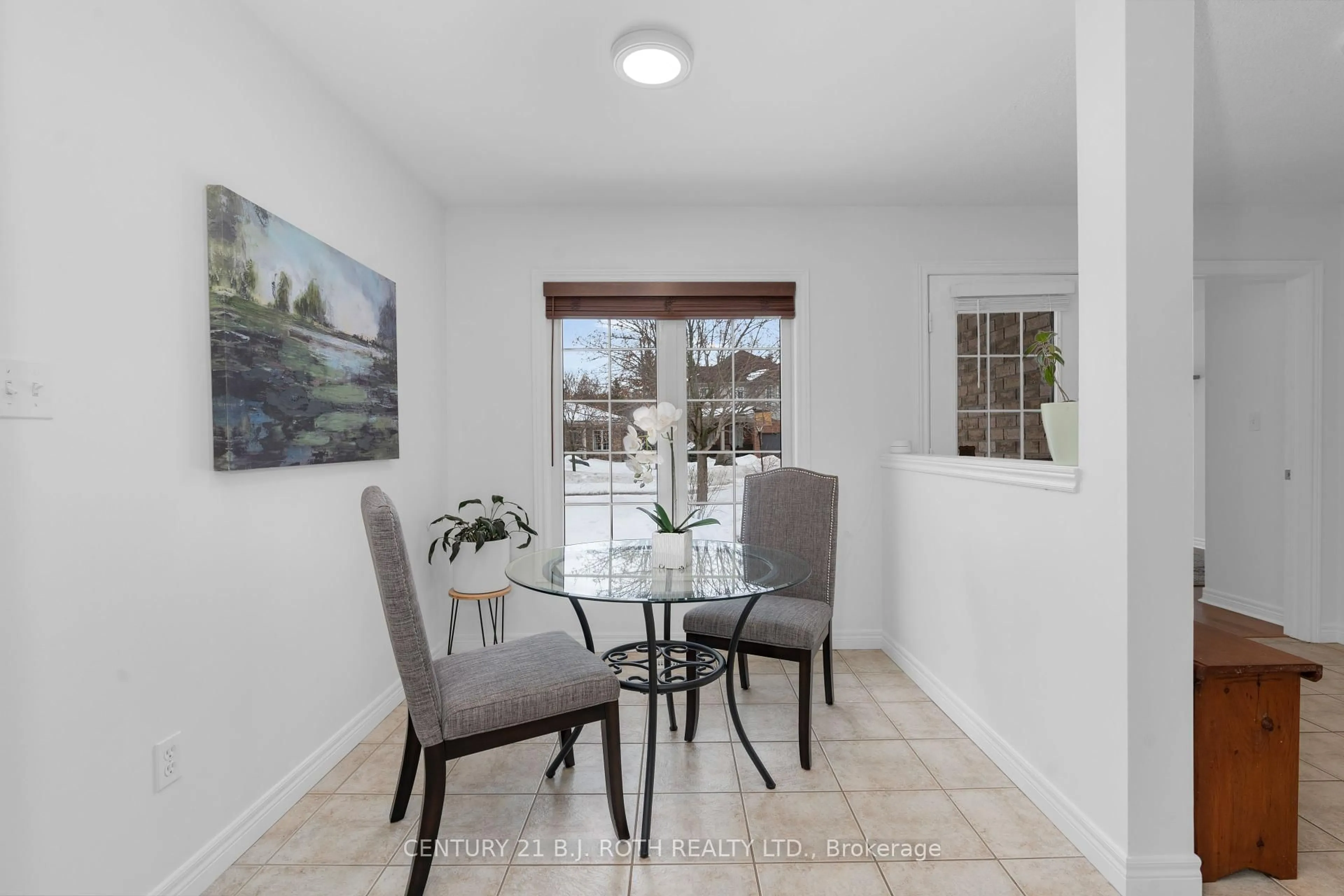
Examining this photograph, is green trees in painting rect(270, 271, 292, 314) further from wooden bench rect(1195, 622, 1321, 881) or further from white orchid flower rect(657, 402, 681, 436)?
wooden bench rect(1195, 622, 1321, 881)

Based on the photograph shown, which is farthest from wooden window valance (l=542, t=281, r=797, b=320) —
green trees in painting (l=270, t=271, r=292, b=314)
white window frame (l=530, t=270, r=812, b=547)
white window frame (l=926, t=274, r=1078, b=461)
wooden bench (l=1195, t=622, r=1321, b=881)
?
wooden bench (l=1195, t=622, r=1321, b=881)

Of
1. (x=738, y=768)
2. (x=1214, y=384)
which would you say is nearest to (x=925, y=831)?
(x=738, y=768)

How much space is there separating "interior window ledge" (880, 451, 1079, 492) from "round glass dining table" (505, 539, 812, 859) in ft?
2.44

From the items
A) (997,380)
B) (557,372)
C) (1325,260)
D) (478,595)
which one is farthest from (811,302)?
(1325,260)

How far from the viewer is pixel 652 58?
2129mm

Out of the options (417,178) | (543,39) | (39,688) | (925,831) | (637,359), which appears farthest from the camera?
(637,359)

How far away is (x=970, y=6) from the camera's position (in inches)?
77.3

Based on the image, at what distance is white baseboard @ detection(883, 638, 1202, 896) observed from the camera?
164cm

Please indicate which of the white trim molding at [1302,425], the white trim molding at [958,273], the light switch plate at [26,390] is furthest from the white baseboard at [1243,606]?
the light switch plate at [26,390]

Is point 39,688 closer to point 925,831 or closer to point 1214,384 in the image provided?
point 925,831

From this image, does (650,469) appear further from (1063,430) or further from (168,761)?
(168,761)

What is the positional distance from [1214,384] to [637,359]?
3.69m

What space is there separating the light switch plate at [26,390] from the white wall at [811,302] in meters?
2.30

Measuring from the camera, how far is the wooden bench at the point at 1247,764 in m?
1.68
